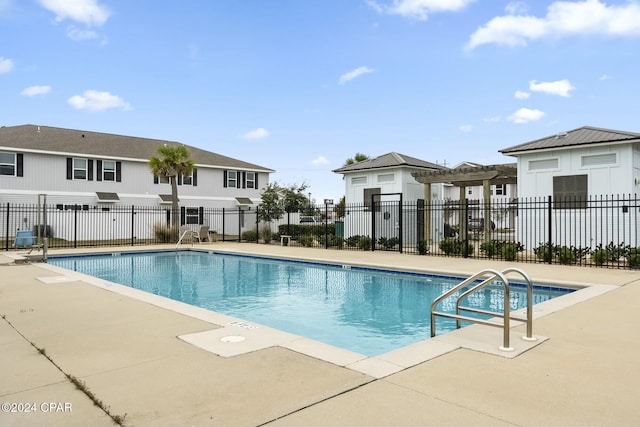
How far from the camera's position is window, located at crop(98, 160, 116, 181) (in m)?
26.1

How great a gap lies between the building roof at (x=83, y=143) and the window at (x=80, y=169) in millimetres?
617

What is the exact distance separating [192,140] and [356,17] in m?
19.8

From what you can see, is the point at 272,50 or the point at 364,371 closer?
the point at 364,371

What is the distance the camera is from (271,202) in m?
26.5

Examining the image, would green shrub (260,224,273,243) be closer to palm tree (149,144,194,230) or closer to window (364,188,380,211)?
palm tree (149,144,194,230)

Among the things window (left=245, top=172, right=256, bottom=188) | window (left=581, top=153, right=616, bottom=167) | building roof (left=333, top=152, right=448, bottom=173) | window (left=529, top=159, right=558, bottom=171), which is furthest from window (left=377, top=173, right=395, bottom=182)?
window (left=245, top=172, right=256, bottom=188)

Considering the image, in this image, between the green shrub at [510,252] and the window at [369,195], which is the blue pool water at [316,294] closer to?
the green shrub at [510,252]

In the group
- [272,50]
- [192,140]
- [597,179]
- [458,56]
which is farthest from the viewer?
[192,140]

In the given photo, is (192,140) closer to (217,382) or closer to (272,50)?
(272,50)

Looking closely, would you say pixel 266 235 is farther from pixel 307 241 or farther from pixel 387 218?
pixel 387 218

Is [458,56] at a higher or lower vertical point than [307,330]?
higher

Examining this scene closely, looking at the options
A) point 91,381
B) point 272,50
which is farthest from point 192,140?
point 91,381

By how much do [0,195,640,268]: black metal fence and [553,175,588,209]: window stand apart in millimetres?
151

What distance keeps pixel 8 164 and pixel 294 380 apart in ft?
83.1
